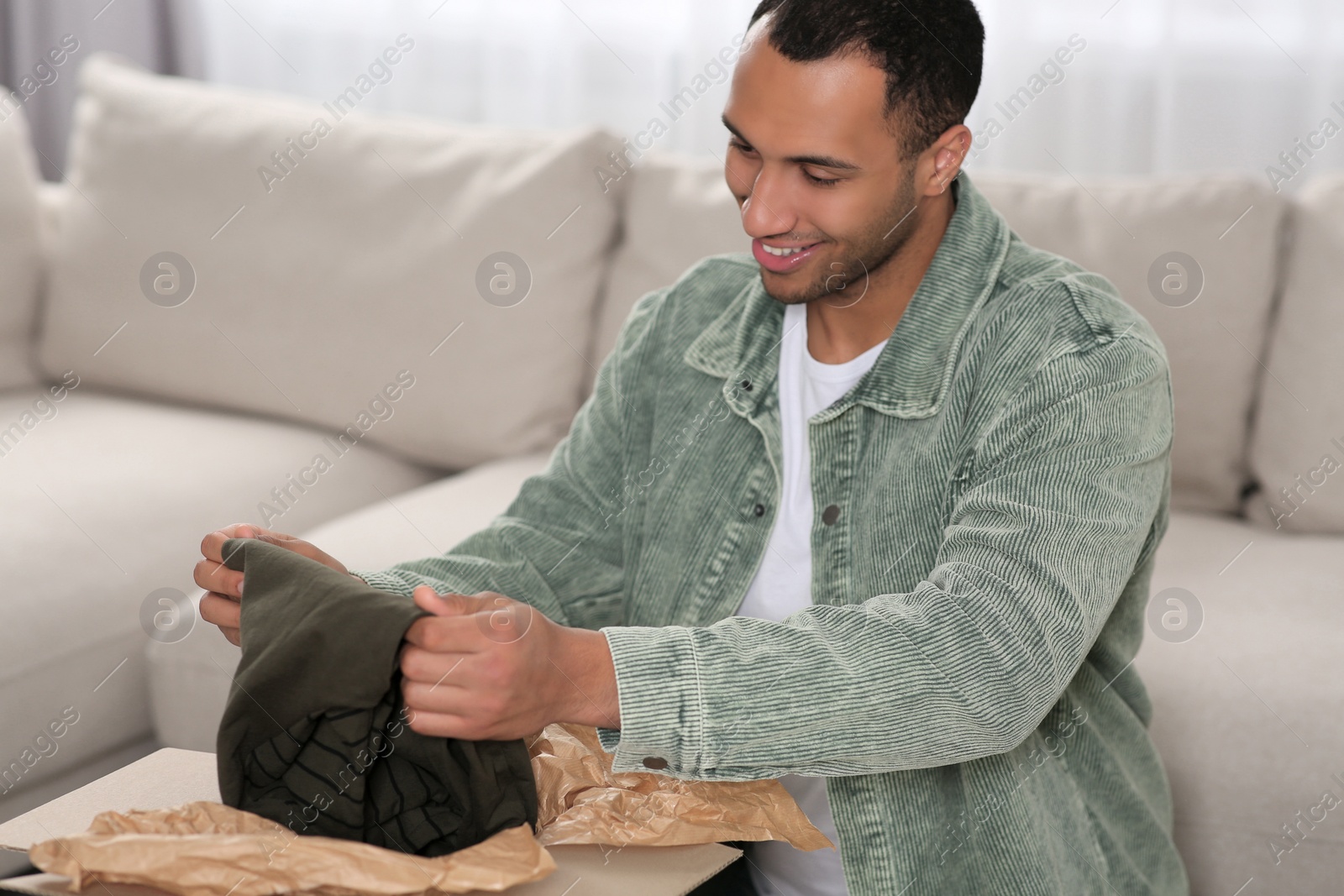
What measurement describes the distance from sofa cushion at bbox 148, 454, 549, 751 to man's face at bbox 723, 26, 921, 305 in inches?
25.4

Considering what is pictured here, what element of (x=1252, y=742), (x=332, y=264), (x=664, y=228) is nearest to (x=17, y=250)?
(x=332, y=264)

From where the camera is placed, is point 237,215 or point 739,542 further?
point 237,215

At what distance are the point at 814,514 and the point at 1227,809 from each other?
0.55 m

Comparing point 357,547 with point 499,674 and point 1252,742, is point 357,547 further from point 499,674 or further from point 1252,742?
point 1252,742

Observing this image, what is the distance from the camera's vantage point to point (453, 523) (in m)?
1.59

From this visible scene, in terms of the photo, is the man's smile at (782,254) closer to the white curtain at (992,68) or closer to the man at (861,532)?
the man at (861,532)

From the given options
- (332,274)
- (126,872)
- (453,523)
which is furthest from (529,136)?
(126,872)

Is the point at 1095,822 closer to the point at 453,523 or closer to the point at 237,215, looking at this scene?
the point at 453,523

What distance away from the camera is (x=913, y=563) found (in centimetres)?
101

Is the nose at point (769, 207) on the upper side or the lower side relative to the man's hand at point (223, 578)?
upper

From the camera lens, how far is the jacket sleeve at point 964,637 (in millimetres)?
767

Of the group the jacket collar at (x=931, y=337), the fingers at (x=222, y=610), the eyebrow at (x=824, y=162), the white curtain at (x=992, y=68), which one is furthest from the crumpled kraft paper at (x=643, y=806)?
the white curtain at (x=992, y=68)

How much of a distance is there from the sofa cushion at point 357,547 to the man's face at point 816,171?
2.11ft

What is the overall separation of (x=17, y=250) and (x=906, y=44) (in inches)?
64.1
